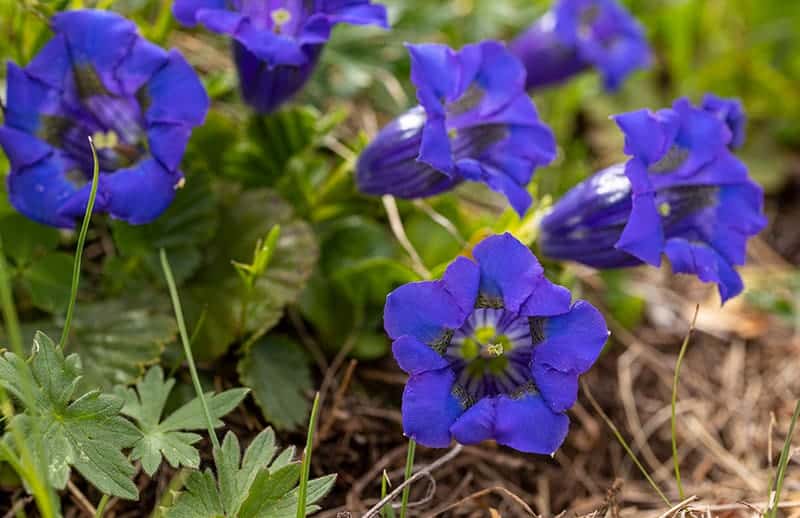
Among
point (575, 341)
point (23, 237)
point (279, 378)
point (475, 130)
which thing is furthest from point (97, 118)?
point (575, 341)

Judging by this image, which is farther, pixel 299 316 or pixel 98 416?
pixel 299 316

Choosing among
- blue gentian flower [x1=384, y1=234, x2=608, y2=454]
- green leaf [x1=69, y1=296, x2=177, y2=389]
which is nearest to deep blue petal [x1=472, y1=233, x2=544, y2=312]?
blue gentian flower [x1=384, y1=234, x2=608, y2=454]

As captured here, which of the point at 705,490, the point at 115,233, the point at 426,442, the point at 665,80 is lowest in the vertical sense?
the point at 705,490

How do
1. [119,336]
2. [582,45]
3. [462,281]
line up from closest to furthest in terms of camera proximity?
[462,281], [119,336], [582,45]

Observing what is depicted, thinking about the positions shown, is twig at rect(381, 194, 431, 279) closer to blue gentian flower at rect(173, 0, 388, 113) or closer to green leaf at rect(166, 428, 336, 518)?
blue gentian flower at rect(173, 0, 388, 113)

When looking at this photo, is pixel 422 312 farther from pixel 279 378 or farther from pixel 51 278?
pixel 51 278

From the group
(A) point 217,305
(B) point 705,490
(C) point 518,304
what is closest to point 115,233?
(A) point 217,305

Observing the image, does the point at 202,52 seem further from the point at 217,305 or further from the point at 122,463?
the point at 122,463
